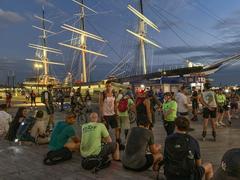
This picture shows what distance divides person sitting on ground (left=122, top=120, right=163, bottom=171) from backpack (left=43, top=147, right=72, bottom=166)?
197cm

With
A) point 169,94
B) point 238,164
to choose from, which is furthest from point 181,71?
point 238,164

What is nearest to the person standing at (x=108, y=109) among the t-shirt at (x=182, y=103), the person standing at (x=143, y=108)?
the person standing at (x=143, y=108)

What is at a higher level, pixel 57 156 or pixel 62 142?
pixel 62 142

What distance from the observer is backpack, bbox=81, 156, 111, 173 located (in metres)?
7.51

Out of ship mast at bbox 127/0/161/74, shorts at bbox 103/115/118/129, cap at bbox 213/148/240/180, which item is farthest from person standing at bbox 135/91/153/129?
ship mast at bbox 127/0/161/74

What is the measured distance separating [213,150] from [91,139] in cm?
Result: 393

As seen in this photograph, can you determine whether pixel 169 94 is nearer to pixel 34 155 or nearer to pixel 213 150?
pixel 213 150

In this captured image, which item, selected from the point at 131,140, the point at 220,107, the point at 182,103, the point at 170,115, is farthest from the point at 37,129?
the point at 220,107

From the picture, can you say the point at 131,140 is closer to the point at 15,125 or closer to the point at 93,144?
the point at 93,144

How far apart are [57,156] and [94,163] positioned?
4.14 ft

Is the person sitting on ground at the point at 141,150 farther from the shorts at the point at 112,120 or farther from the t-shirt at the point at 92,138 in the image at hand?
the shorts at the point at 112,120

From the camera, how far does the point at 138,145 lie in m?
6.96

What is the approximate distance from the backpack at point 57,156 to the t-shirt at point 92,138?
92 cm

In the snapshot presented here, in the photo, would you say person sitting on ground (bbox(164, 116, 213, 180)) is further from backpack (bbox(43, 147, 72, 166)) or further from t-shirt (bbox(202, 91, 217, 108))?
t-shirt (bbox(202, 91, 217, 108))
